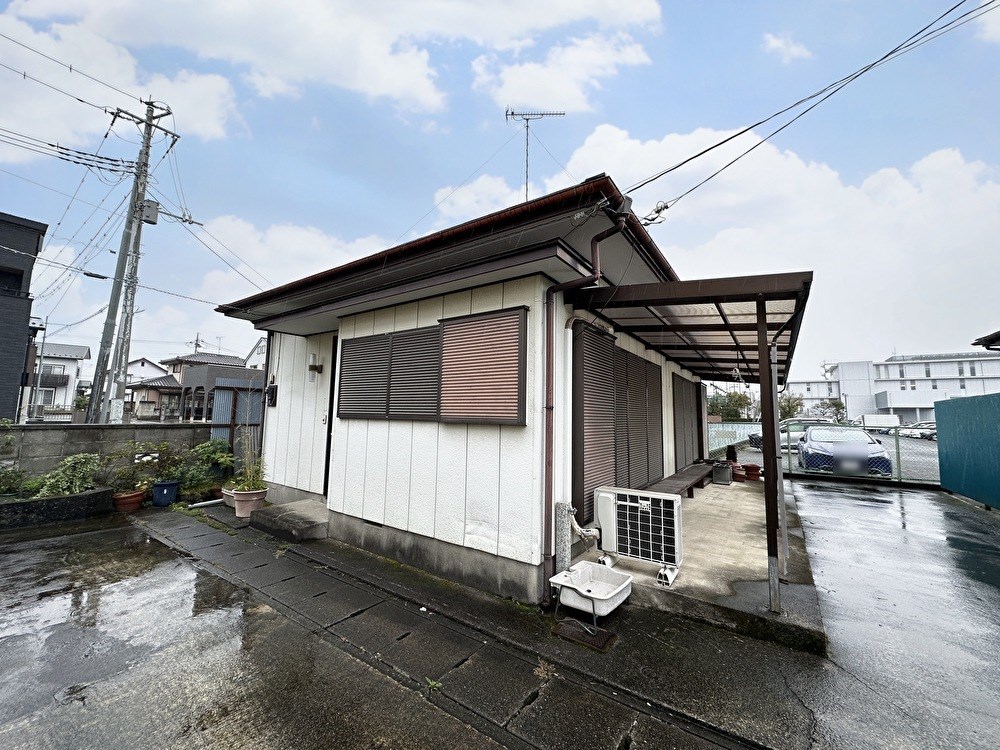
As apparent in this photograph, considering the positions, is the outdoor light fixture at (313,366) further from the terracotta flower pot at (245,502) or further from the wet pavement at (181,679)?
the wet pavement at (181,679)

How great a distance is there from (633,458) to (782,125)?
3.65 m

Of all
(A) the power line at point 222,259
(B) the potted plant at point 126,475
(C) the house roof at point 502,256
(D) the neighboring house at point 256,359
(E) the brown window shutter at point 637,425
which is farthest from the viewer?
(D) the neighboring house at point 256,359

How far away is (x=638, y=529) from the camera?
3367 mm

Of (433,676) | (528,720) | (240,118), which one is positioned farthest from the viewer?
(240,118)

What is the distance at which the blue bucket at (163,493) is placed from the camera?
6.18 m

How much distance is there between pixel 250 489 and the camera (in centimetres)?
Answer: 580

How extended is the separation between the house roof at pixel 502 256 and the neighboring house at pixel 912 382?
3979cm

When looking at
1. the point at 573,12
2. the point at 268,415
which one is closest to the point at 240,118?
the point at 268,415

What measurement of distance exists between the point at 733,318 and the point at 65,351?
4425 cm

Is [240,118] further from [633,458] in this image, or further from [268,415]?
[633,458]

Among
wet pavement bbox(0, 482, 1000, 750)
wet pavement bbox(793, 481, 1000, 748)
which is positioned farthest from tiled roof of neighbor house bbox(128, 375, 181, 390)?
wet pavement bbox(793, 481, 1000, 748)

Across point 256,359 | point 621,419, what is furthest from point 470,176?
point 256,359

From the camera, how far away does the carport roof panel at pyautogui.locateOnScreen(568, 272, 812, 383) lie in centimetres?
293

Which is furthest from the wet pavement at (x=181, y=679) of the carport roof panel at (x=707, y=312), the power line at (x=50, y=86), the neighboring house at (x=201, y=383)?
the neighboring house at (x=201, y=383)
